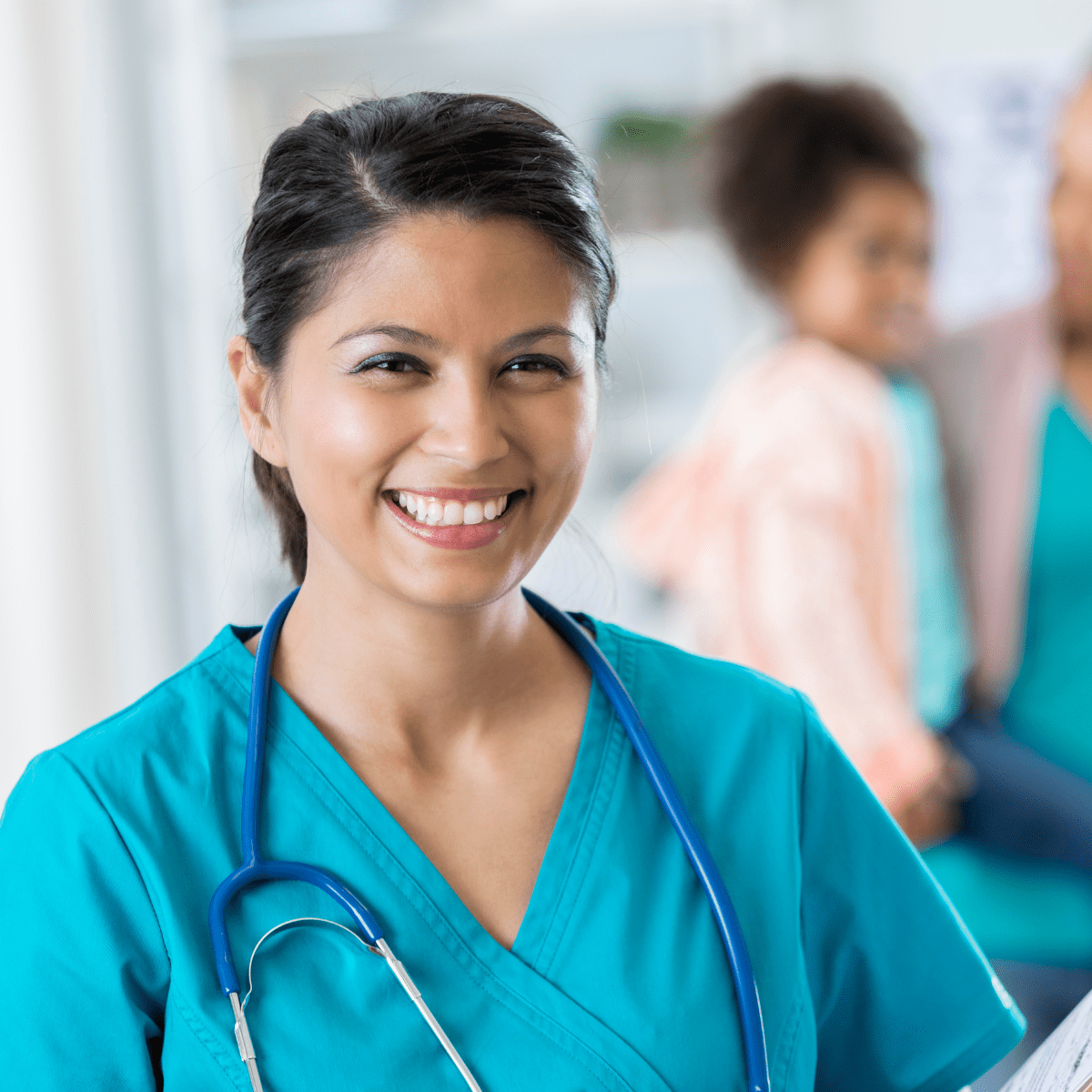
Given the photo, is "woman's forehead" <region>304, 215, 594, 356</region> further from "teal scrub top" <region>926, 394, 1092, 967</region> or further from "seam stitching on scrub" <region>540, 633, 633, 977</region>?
"teal scrub top" <region>926, 394, 1092, 967</region>

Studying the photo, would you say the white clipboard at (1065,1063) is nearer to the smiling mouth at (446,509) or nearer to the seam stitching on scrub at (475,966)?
the seam stitching on scrub at (475,966)

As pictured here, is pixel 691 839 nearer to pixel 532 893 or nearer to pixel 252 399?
pixel 532 893

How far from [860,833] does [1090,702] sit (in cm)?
108

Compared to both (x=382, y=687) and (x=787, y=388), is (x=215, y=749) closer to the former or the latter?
(x=382, y=687)

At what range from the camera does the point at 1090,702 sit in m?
1.83

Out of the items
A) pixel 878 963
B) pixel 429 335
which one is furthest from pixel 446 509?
pixel 878 963

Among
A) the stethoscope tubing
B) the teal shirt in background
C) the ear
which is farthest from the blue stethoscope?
the teal shirt in background

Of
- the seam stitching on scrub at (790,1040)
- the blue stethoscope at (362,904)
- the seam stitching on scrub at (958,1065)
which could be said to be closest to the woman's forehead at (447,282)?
the blue stethoscope at (362,904)

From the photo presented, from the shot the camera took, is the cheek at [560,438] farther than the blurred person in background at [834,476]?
No

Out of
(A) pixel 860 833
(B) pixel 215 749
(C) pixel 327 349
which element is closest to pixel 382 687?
(B) pixel 215 749

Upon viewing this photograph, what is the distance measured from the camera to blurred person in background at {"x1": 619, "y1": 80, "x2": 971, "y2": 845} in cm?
175

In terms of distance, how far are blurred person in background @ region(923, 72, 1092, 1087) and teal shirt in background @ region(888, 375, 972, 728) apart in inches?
2.3

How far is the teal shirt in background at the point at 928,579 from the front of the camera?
1899 mm

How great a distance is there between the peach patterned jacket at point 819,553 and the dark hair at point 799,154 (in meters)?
0.21
